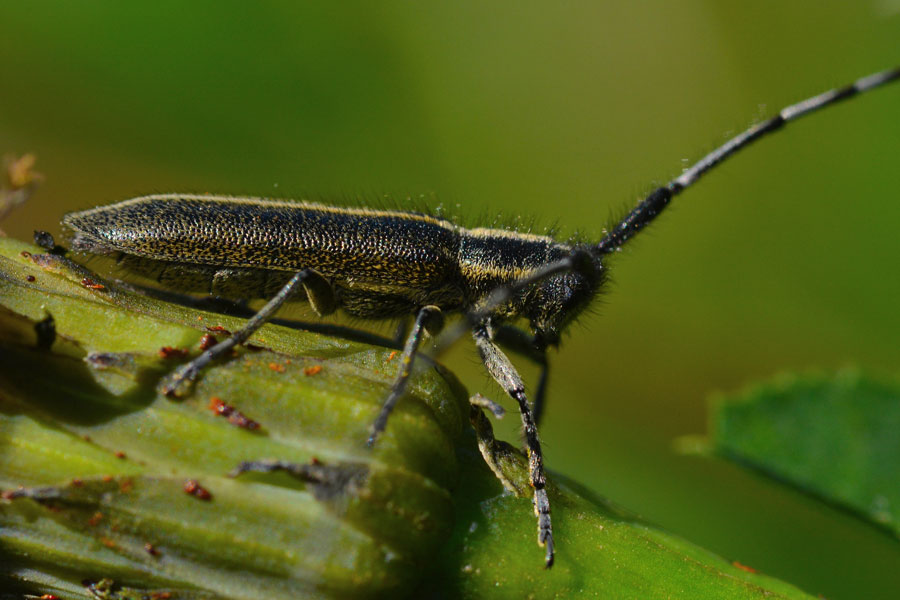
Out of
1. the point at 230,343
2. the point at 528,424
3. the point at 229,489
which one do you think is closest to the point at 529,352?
the point at 528,424

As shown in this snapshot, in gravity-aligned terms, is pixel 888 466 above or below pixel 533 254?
below

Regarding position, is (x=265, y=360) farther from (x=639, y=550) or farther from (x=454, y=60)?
(x=454, y=60)

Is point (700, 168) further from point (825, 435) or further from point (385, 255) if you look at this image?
point (385, 255)

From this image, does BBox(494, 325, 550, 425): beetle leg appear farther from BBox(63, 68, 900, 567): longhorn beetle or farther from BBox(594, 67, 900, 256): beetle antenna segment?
BBox(594, 67, 900, 256): beetle antenna segment

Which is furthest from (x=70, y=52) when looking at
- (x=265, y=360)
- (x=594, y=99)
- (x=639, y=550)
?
(x=639, y=550)

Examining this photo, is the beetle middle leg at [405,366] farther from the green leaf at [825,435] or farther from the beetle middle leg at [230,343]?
the green leaf at [825,435]
